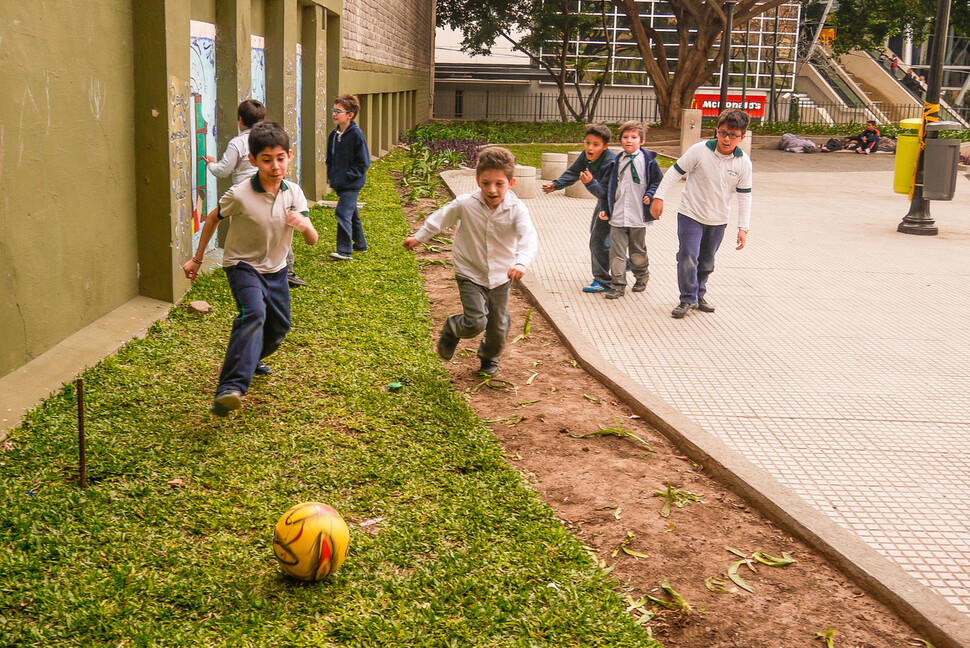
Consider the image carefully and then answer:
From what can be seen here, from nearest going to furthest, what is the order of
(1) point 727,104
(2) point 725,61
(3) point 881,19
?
(2) point 725,61 → (1) point 727,104 → (3) point 881,19

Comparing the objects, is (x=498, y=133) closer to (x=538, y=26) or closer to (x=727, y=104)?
Result: (x=727, y=104)

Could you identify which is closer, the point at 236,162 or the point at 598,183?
the point at 236,162

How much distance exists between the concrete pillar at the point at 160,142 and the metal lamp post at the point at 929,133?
418 inches

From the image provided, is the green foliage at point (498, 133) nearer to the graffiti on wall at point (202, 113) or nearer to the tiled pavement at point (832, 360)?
the tiled pavement at point (832, 360)

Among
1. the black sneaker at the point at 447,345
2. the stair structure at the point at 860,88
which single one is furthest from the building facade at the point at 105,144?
the stair structure at the point at 860,88

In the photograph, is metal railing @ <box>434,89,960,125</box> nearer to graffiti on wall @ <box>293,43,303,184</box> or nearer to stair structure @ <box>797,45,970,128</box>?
stair structure @ <box>797,45,970,128</box>

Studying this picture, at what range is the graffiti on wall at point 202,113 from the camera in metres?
8.97

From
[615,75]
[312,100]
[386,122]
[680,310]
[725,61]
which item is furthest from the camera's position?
[615,75]

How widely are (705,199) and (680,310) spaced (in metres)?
1.01

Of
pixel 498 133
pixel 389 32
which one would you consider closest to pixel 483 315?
pixel 389 32

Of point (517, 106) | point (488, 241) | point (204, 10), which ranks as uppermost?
point (517, 106)

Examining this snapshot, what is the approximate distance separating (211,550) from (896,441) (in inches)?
152

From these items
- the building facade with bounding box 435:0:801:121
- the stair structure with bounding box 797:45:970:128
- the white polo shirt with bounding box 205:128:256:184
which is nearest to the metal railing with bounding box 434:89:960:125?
the building facade with bounding box 435:0:801:121

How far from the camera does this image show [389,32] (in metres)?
24.3
